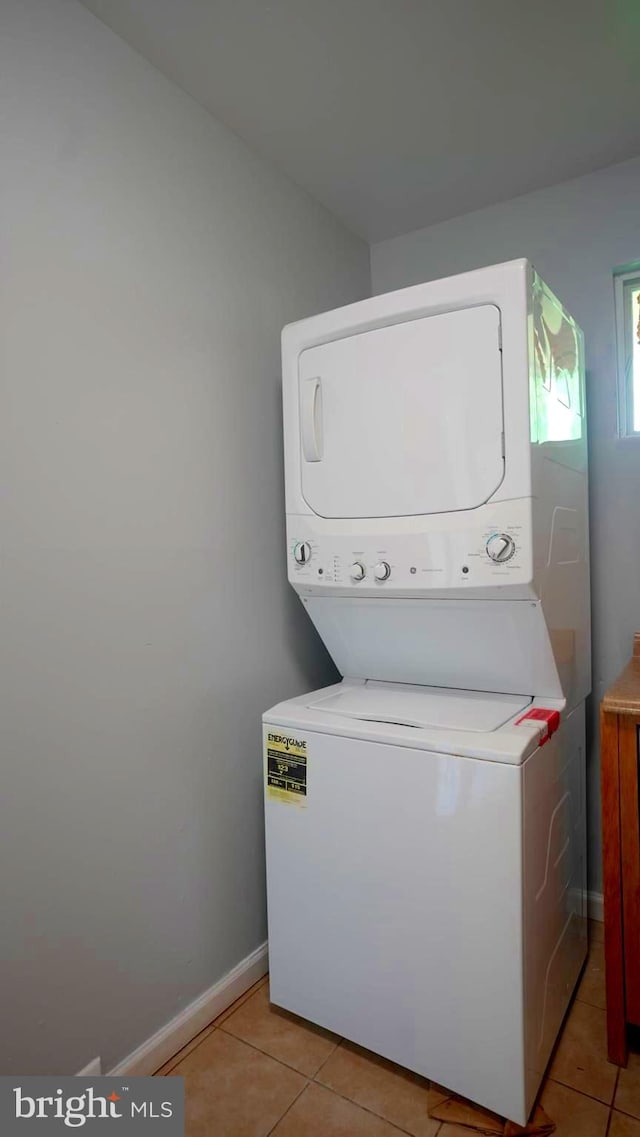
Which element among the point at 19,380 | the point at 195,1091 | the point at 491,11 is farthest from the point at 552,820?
the point at 491,11

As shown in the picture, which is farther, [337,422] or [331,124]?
[331,124]

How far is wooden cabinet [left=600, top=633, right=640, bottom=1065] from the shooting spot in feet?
4.51

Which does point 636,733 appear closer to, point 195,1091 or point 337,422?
point 337,422

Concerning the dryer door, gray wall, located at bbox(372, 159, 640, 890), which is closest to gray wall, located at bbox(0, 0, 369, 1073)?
the dryer door

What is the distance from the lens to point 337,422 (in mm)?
1564

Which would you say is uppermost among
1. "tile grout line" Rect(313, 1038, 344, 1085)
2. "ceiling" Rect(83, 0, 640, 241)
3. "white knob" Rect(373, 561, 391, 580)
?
"ceiling" Rect(83, 0, 640, 241)

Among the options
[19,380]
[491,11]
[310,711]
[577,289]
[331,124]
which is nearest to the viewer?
[19,380]

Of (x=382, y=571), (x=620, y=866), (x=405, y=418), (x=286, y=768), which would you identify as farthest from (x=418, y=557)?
(x=620, y=866)

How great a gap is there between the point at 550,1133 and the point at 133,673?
1.29 metres

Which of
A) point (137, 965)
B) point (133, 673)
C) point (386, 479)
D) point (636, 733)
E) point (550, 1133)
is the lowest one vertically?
point (550, 1133)

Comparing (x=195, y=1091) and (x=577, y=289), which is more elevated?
(x=577, y=289)

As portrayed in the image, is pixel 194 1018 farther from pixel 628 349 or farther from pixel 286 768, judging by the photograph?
pixel 628 349

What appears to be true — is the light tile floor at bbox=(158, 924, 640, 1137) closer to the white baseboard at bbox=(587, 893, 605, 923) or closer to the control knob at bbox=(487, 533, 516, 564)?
the white baseboard at bbox=(587, 893, 605, 923)

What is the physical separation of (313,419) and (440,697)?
2.58 ft
